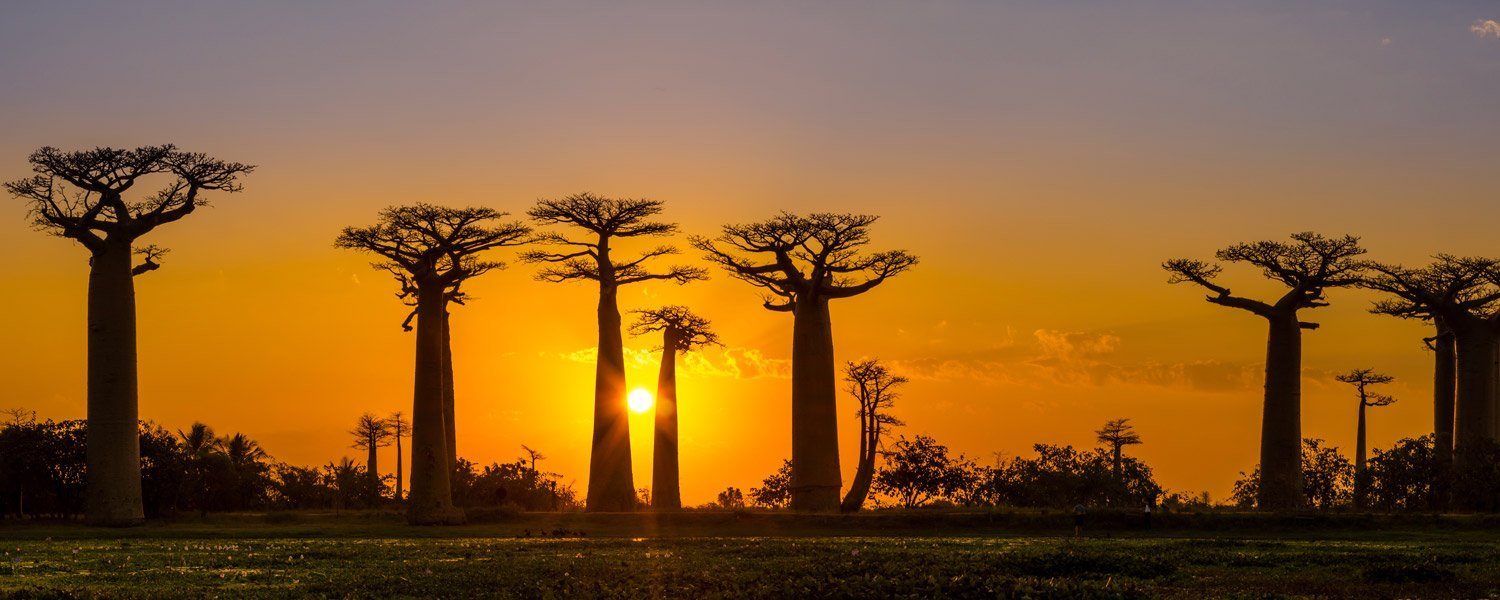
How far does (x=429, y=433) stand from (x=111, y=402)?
9.99 metres

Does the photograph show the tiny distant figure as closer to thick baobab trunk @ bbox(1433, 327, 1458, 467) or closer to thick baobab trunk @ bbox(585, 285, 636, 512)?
thick baobab trunk @ bbox(585, 285, 636, 512)

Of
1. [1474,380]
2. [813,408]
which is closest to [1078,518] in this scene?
[813,408]

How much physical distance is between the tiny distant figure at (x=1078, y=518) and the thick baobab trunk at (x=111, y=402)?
1157 inches

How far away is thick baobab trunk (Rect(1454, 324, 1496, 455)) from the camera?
2096 inches

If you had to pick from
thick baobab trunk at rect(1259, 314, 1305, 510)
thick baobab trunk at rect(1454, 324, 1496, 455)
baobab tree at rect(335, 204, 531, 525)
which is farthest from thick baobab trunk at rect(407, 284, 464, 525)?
thick baobab trunk at rect(1454, 324, 1496, 455)

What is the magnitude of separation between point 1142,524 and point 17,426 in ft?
129

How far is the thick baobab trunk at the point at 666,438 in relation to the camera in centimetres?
5869

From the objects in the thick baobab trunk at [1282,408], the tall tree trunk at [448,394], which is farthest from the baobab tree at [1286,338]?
the tall tree trunk at [448,394]

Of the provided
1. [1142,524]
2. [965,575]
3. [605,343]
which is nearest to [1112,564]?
[965,575]

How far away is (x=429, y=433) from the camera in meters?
48.8

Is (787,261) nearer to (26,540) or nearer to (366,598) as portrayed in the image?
(26,540)

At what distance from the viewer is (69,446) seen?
5216 centimetres

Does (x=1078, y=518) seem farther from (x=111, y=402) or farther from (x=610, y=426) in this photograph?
(x=111, y=402)

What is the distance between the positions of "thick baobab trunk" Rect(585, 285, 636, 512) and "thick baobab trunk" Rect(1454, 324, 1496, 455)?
30486 mm
